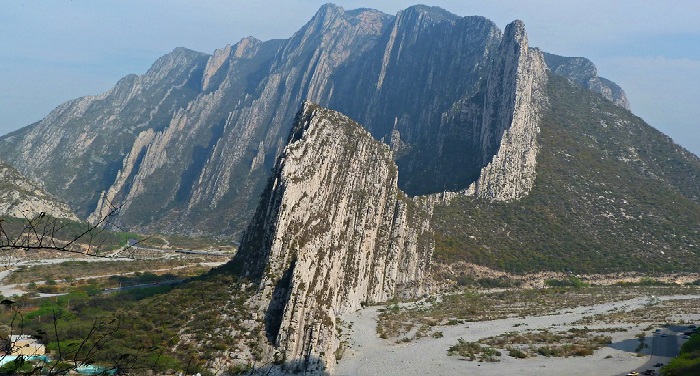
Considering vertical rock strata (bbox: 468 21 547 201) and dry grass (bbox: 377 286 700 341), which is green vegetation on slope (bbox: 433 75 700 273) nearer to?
vertical rock strata (bbox: 468 21 547 201)

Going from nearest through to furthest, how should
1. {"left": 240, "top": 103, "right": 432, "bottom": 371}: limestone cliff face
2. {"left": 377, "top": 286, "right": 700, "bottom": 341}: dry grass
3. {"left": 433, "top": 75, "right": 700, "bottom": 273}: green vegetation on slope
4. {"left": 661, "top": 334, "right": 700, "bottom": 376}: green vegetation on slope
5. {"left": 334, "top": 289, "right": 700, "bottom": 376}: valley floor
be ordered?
{"left": 661, "top": 334, "right": 700, "bottom": 376}: green vegetation on slope, {"left": 334, "top": 289, "right": 700, "bottom": 376}: valley floor, {"left": 240, "top": 103, "right": 432, "bottom": 371}: limestone cliff face, {"left": 377, "top": 286, "right": 700, "bottom": 341}: dry grass, {"left": 433, "top": 75, "right": 700, "bottom": 273}: green vegetation on slope

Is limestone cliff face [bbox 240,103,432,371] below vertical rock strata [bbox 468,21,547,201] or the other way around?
below

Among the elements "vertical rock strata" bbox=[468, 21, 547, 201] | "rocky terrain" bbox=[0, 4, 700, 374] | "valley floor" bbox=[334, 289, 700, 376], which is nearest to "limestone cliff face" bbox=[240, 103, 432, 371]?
"rocky terrain" bbox=[0, 4, 700, 374]

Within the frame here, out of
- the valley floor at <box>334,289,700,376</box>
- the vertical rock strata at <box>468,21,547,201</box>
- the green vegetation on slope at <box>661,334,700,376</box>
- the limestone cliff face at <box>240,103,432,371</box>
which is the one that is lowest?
the valley floor at <box>334,289,700,376</box>

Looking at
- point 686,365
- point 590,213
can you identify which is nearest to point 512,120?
point 590,213

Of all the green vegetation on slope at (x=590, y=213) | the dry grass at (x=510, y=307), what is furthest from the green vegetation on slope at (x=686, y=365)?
the green vegetation on slope at (x=590, y=213)

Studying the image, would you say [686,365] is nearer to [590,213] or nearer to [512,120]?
[590,213]

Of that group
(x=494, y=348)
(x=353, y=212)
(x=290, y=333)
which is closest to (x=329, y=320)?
(x=290, y=333)

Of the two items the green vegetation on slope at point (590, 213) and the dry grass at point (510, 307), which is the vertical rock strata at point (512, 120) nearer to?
the green vegetation on slope at point (590, 213)
